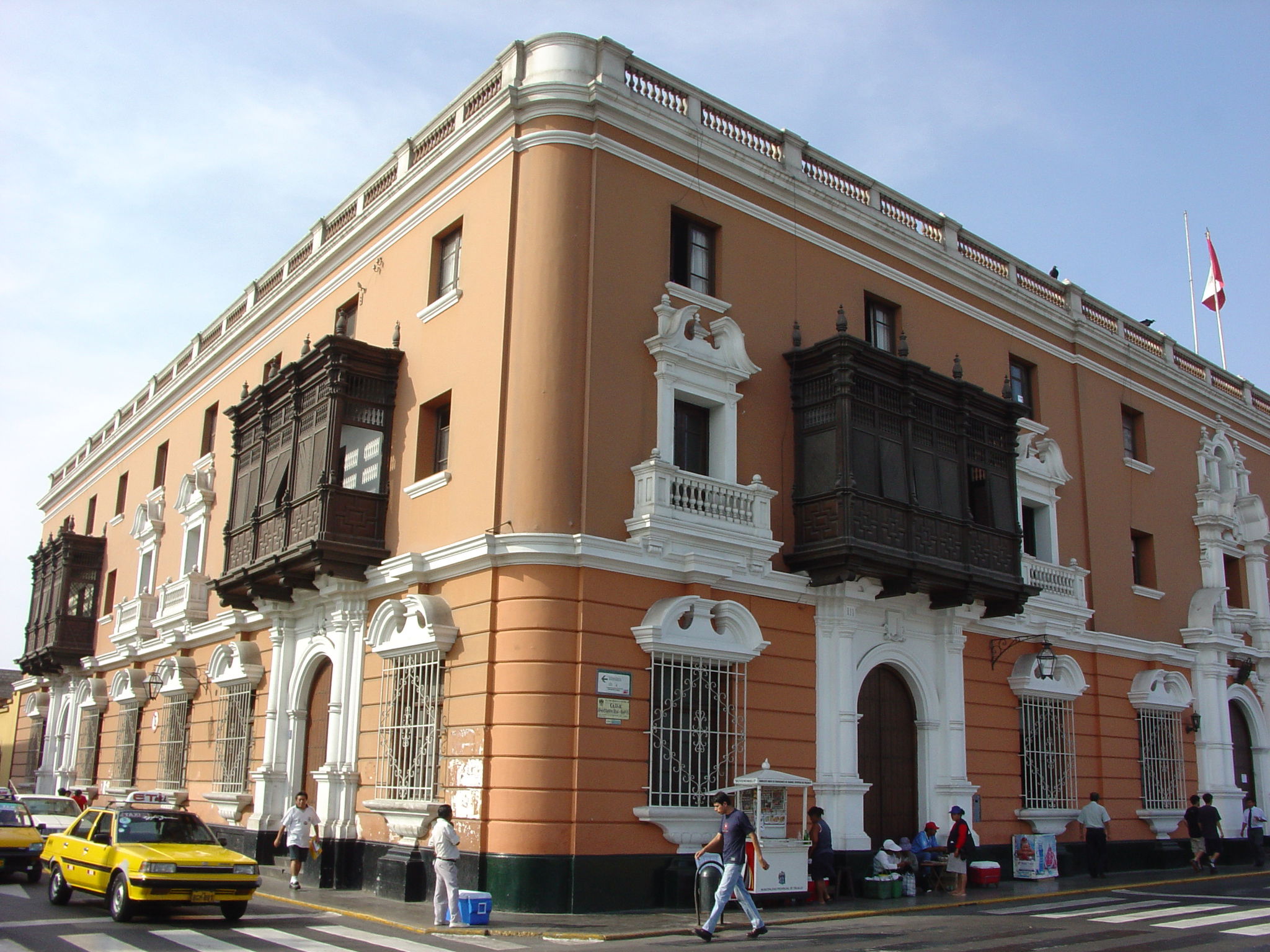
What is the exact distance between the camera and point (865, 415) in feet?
61.2

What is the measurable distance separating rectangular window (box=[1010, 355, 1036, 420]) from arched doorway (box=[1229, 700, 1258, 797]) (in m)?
9.27

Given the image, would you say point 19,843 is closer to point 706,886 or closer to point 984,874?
point 706,886

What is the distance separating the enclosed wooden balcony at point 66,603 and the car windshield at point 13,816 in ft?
51.7

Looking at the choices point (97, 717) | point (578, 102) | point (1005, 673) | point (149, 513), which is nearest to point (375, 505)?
point (578, 102)

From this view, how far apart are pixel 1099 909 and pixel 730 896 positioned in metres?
6.78

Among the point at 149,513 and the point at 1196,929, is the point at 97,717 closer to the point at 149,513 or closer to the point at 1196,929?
the point at 149,513

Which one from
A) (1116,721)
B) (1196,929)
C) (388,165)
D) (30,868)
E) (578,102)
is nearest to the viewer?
(1196,929)

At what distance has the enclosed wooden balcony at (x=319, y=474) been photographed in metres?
18.6

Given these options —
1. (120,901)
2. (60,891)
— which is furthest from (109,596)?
Result: (120,901)

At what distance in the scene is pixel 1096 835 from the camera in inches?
843

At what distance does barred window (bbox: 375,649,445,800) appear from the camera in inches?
648

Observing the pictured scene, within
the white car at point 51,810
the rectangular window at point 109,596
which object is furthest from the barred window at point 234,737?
the rectangular window at point 109,596

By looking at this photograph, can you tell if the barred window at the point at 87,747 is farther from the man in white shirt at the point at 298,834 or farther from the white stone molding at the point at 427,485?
the white stone molding at the point at 427,485

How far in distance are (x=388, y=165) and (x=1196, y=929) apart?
694 inches
